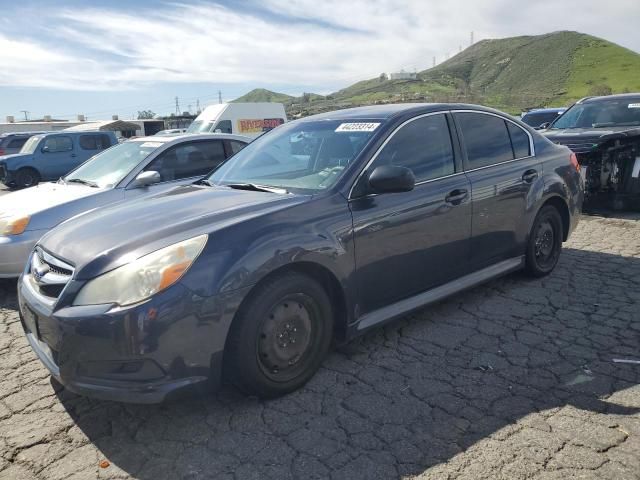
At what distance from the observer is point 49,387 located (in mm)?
3346

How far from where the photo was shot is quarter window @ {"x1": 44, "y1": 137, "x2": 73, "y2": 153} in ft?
51.0

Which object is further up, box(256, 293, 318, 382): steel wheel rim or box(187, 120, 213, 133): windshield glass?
box(187, 120, 213, 133): windshield glass

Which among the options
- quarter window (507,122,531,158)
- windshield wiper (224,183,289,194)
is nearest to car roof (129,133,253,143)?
windshield wiper (224,183,289,194)

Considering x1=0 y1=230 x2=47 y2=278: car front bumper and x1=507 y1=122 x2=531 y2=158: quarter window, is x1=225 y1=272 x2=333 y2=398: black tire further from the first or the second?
x1=0 y1=230 x2=47 y2=278: car front bumper

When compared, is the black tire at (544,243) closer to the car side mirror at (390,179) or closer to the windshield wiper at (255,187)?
the car side mirror at (390,179)

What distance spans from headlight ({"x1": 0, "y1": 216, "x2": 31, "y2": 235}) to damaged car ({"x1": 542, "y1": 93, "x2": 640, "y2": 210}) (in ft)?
24.0

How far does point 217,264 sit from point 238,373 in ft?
2.04

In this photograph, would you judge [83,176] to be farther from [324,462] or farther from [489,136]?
[324,462]

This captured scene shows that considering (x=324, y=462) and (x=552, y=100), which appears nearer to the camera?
(x=324, y=462)

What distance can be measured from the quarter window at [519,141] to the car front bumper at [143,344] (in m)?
3.19

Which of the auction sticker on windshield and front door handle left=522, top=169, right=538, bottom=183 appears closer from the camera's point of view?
the auction sticker on windshield

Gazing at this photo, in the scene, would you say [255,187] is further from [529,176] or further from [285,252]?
[529,176]

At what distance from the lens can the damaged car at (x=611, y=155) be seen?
7.39 m

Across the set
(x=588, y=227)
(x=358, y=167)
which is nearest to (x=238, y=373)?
(x=358, y=167)
